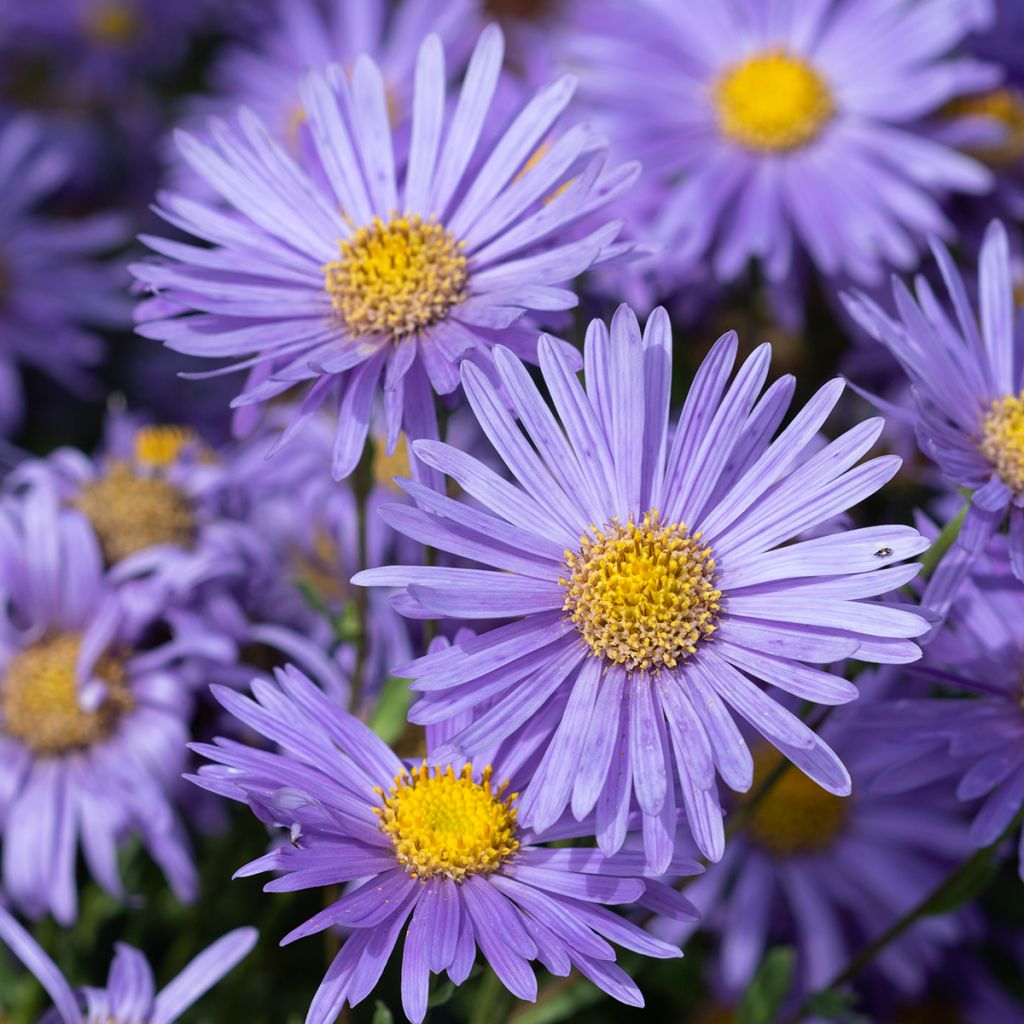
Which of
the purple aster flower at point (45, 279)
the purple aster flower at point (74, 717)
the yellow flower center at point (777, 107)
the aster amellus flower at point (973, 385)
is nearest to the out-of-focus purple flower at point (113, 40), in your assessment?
the purple aster flower at point (45, 279)

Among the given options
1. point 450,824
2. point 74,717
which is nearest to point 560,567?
point 450,824

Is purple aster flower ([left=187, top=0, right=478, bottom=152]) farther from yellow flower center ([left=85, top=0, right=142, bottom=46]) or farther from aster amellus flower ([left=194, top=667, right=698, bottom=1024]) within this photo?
aster amellus flower ([left=194, top=667, right=698, bottom=1024])

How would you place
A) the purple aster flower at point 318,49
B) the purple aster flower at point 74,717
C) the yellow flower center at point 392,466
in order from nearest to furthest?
the purple aster flower at point 74,717 < the yellow flower center at point 392,466 < the purple aster flower at point 318,49

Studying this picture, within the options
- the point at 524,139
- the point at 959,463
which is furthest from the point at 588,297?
the point at 959,463

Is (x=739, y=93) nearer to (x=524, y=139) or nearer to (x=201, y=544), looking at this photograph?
(x=524, y=139)

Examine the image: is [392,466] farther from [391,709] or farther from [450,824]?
[450,824]

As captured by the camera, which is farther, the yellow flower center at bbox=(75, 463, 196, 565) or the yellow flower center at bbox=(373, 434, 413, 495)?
the yellow flower center at bbox=(373, 434, 413, 495)

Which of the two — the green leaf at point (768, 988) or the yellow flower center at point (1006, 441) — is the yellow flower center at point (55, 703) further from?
the yellow flower center at point (1006, 441)

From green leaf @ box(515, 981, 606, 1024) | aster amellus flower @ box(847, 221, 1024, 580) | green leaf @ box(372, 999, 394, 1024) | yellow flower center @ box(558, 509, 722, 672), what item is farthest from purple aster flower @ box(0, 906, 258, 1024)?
aster amellus flower @ box(847, 221, 1024, 580)
